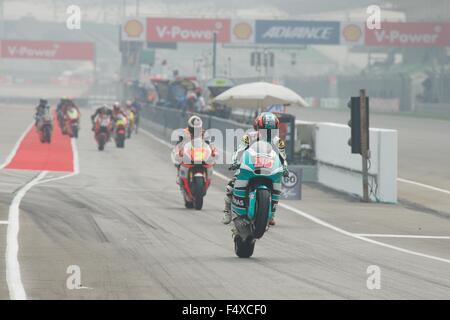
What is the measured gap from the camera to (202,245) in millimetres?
15281

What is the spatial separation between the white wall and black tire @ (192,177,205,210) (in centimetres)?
543

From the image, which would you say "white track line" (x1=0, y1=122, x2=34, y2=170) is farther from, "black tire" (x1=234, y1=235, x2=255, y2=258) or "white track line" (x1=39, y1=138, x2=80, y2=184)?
"black tire" (x1=234, y1=235, x2=255, y2=258)

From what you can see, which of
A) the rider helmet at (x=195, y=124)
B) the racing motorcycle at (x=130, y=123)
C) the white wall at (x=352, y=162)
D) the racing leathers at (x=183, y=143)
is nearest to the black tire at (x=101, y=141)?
the racing motorcycle at (x=130, y=123)

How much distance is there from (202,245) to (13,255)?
9.02 ft

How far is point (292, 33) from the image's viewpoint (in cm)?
8744

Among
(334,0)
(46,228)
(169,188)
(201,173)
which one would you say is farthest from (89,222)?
(334,0)

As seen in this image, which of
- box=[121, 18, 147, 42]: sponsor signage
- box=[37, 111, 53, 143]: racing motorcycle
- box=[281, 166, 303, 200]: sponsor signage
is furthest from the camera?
box=[121, 18, 147, 42]: sponsor signage

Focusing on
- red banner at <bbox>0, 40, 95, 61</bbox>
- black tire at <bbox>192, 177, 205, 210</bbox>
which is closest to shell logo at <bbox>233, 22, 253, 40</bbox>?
red banner at <bbox>0, 40, 95, 61</bbox>

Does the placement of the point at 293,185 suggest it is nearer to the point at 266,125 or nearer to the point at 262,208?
the point at 266,125

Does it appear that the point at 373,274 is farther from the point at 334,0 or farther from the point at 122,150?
the point at 334,0

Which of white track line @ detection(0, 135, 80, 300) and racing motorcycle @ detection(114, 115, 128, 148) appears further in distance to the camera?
racing motorcycle @ detection(114, 115, 128, 148)

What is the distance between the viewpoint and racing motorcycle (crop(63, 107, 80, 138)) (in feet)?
149

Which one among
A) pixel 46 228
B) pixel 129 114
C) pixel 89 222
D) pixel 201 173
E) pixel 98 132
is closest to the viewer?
pixel 46 228

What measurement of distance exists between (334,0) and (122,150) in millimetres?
95982
